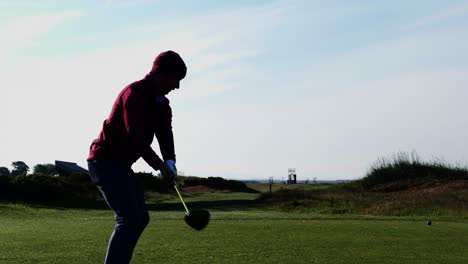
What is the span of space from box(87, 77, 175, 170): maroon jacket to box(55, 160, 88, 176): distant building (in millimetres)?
41322

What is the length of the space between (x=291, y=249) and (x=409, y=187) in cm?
1830

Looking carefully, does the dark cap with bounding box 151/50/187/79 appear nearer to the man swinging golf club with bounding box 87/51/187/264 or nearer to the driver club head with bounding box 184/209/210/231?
the man swinging golf club with bounding box 87/51/187/264

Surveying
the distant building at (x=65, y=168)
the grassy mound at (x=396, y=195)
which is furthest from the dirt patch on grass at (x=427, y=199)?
the distant building at (x=65, y=168)

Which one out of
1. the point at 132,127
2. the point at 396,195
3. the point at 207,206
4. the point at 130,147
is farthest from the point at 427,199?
the point at 132,127

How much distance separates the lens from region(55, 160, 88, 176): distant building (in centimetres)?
4559

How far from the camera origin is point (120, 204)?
4328 millimetres

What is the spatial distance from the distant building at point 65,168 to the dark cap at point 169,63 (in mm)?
41348

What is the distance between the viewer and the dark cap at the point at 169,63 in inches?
179

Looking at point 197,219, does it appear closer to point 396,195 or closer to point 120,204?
point 120,204

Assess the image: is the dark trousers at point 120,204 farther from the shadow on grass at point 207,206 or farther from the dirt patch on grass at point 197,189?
the dirt patch on grass at point 197,189

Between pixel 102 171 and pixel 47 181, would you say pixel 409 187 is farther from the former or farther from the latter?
pixel 102 171

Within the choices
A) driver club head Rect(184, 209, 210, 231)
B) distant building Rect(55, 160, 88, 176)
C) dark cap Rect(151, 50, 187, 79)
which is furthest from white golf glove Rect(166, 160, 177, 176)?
distant building Rect(55, 160, 88, 176)

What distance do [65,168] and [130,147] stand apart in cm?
4380

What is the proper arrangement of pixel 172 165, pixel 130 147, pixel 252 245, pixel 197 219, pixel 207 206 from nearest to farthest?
pixel 130 147 → pixel 172 165 → pixel 197 219 → pixel 252 245 → pixel 207 206
